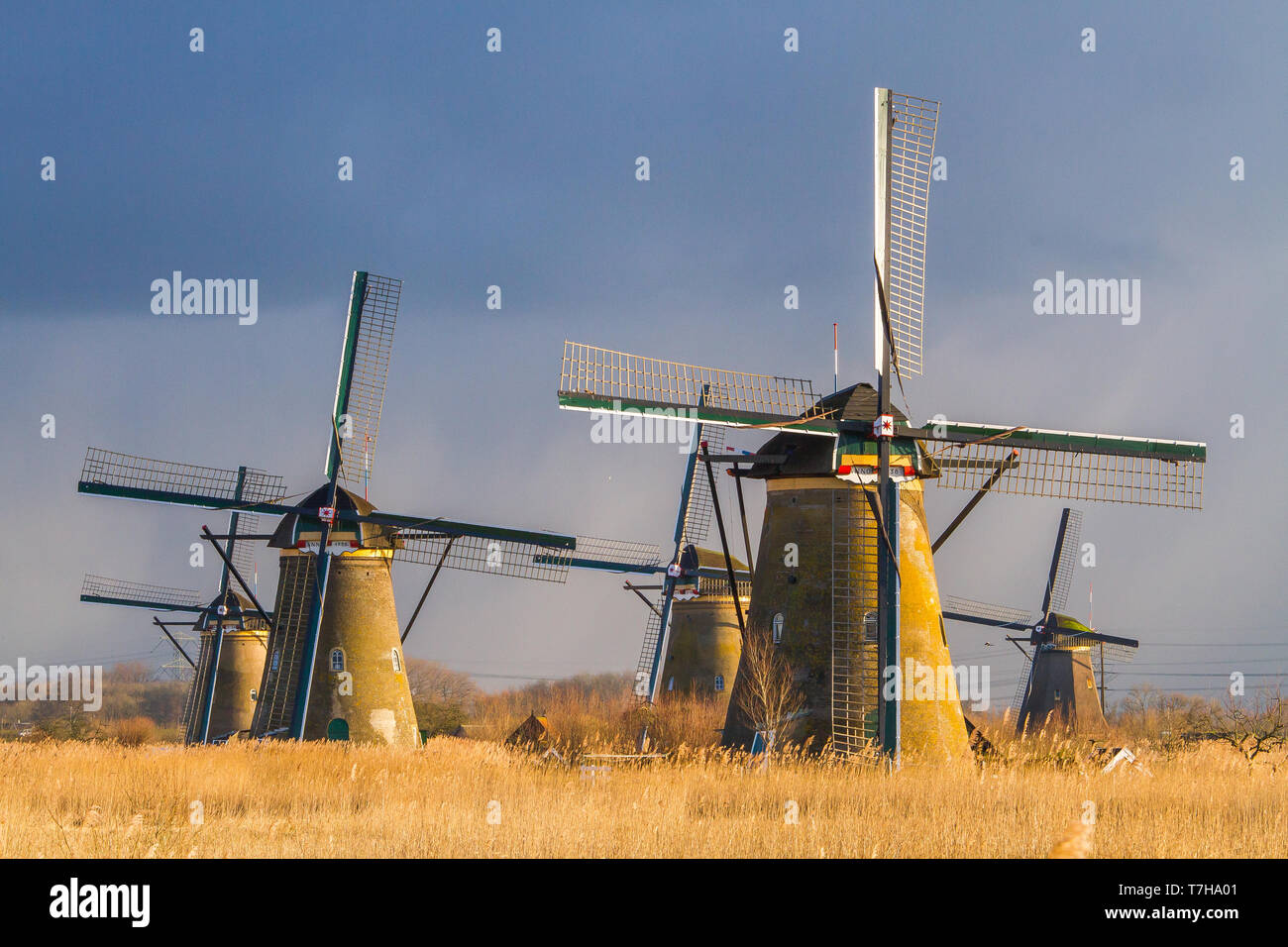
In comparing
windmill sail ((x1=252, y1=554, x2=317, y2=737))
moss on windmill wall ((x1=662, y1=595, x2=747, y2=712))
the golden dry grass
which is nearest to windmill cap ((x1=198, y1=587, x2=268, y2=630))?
moss on windmill wall ((x1=662, y1=595, x2=747, y2=712))

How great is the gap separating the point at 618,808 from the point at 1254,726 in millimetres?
15604

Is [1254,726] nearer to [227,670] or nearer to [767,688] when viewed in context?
[767,688]

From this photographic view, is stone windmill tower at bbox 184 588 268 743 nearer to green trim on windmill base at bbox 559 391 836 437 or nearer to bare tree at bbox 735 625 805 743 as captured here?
bare tree at bbox 735 625 805 743

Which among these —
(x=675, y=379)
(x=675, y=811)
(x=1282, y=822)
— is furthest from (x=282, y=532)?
(x=1282, y=822)

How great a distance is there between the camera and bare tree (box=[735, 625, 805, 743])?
826 inches

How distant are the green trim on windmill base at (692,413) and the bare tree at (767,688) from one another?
3.39 meters

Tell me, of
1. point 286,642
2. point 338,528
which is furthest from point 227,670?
point 338,528

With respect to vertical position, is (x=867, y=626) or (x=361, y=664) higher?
(x=867, y=626)

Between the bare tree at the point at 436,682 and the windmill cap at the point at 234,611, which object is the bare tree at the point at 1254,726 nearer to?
the windmill cap at the point at 234,611

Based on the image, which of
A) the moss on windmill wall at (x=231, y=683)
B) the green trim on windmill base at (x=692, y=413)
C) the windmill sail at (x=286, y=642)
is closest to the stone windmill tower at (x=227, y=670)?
the moss on windmill wall at (x=231, y=683)

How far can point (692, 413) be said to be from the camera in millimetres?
20578

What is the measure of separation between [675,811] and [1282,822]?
5.89 meters
